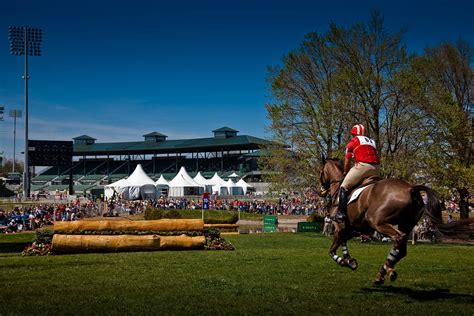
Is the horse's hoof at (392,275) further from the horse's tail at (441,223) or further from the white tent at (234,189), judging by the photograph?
the white tent at (234,189)

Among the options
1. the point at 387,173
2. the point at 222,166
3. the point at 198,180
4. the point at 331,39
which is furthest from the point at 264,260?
the point at 222,166

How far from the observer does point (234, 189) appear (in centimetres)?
8244

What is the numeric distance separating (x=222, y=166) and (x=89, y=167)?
37.1 meters

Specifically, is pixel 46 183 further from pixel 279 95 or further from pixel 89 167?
pixel 279 95

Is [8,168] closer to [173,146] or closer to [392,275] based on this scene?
[173,146]

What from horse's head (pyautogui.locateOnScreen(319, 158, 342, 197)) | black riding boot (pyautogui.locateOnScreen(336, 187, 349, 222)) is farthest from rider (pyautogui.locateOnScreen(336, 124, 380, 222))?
horse's head (pyautogui.locateOnScreen(319, 158, 342, 197))

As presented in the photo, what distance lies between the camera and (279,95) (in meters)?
34.5

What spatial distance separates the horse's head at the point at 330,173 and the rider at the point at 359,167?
931 mm

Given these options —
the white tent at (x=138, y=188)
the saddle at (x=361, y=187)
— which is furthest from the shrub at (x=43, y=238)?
the white tent at (x=138, y=188)

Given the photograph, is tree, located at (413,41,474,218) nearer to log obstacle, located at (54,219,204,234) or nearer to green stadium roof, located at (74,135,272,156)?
log obstacle, located at (54,219,204,234)

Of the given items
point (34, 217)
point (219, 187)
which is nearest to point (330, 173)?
point (34, 217)

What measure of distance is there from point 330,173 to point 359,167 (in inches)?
52.0

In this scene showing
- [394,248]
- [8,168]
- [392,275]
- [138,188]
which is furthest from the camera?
[8,168]

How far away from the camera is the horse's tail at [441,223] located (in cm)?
987
